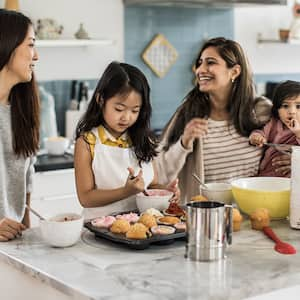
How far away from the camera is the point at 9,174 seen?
8.63 feet

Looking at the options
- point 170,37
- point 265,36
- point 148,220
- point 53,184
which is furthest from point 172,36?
point 148,220

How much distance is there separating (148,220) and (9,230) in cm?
41

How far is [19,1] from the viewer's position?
13.4ft

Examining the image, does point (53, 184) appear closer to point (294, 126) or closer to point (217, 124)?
point (217, 124)

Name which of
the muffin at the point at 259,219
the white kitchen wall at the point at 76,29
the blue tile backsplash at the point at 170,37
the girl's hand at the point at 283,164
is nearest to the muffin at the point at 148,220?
the muffin at the point at 259,219

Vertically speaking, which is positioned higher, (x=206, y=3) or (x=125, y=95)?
(x=206, y=3)

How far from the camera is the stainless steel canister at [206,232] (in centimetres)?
195

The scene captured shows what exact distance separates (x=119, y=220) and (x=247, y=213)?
518mm

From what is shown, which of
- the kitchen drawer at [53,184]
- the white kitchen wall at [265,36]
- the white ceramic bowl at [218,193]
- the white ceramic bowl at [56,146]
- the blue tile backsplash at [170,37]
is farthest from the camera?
the white kitchen wall at [265,36]

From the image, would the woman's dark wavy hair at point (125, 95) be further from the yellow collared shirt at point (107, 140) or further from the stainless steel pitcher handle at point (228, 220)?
the stainless steel pitcher handle at point (228, 220)

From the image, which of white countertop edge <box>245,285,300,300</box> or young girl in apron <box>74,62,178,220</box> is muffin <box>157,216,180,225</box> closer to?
young girl in apron <box>74,62,178,220</box>

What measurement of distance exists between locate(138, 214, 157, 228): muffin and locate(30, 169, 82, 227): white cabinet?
1.69 m

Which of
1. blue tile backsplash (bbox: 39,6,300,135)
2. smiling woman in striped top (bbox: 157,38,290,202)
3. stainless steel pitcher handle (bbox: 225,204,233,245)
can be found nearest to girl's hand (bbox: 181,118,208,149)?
smiling woman in striped top (bbox: 157,38,290,202)

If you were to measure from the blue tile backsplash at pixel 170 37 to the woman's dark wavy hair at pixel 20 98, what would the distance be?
198 centimetres
